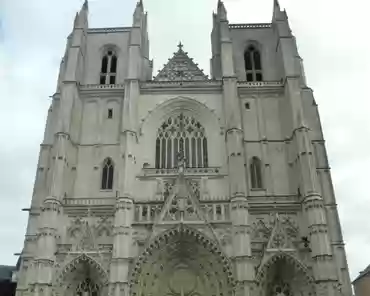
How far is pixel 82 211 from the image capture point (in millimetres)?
23703

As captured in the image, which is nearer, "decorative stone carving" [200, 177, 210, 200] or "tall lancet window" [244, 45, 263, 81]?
"decorative stone carving" [200, 177, 210, 200]

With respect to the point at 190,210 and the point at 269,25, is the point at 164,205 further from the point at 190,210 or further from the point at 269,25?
the point at 269,25

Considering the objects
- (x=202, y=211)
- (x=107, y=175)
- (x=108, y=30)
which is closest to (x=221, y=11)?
(x=108, y=30)

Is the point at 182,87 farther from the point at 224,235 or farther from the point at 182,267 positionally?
the point at 182,267

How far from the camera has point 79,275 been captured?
73.3 feet

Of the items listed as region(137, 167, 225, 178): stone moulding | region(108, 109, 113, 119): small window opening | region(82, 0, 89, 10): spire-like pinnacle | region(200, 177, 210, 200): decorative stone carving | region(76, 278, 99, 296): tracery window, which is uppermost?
region(82, 0, 89, 10): spire-like pinnacle

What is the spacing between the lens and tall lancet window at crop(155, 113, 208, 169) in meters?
26.3

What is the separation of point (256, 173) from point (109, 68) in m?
12.5

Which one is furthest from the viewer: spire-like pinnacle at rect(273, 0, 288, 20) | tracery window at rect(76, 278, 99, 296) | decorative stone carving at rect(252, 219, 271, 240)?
spire-like pinnacle at rect(273, 0, 288, 20)

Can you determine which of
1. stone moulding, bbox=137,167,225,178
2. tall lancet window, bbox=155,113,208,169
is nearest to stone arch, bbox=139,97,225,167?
tall lancet window, bbox=155,113,208,169

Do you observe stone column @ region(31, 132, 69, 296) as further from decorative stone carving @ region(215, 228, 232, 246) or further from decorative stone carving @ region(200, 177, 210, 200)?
decorative stone carving @ region(215, 228, 232, 246)

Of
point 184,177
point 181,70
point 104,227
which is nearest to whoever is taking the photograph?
point 104,227

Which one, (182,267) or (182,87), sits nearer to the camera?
(182,267)

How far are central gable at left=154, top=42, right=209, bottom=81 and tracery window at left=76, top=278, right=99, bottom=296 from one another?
1354 centimetres
